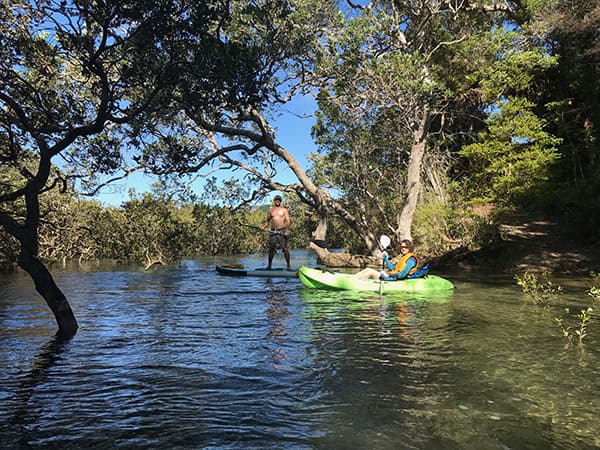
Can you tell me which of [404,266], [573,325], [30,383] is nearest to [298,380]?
[30,383]

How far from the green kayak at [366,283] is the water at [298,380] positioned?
200cm

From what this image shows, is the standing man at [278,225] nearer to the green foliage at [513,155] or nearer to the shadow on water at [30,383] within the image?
the green foliage at [513,155]

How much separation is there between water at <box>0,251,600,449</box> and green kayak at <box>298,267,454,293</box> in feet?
6.55

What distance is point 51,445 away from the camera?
A: 279 centimetres

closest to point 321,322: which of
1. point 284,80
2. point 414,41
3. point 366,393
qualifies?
point 366,393

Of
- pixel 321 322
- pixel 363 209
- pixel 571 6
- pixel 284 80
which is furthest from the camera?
pixel 363 209

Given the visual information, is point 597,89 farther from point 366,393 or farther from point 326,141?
point 366,393

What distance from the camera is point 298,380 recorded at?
4117 millimetres

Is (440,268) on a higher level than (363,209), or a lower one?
lower

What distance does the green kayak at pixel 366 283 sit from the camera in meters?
9.82

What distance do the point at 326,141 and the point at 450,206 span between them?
653 cm

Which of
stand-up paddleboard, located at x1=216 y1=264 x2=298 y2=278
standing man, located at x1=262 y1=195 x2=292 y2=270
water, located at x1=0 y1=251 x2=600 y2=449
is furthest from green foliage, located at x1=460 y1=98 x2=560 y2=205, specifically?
water, located at x1=0 y1=251 x2=600 y2=449

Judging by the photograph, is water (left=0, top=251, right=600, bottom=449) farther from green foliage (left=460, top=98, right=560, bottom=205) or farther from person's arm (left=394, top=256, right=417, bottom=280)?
green foliage (left=460, top=98, right=560, bottom=205)

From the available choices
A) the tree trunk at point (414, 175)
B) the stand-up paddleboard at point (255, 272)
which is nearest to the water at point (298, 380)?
the stand-up paddleboard at point (255, 272)
